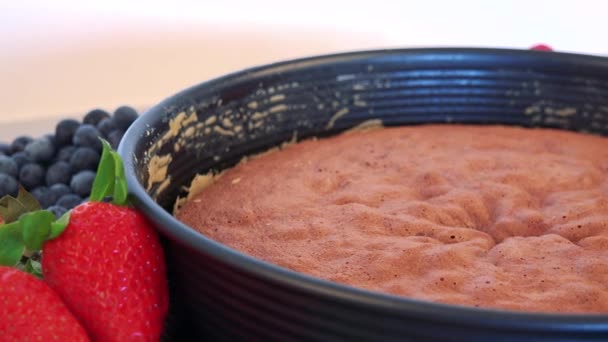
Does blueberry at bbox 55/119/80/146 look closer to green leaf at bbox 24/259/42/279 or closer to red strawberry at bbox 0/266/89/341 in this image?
green leaf at bbox 24/259/42/279

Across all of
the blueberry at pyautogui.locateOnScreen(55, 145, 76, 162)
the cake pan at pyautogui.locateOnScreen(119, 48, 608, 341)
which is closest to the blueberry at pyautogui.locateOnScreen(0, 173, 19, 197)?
the blueberry at pyautogui.locateOnScreen(55, 145, 76, 162)

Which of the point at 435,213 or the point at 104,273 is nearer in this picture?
the point at 104,273

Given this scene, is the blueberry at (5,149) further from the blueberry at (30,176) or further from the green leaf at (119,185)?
the green leaf at (119,185)

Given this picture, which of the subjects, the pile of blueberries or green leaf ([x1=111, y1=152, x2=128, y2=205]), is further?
the pile of blueberries

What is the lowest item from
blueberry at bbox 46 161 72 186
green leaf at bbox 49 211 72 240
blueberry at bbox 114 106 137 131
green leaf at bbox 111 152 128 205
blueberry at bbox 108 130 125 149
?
blueberry at bbox 46 161 72 186

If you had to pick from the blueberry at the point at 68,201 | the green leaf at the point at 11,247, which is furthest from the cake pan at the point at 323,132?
the blueberry at the point at 68,201

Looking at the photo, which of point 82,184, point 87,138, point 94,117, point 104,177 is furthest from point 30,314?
point 94,117

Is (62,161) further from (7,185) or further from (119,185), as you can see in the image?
(119,185)
